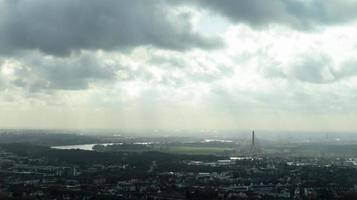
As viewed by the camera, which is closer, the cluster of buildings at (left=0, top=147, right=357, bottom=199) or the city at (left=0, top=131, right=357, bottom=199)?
the cluster of buildings at (left=0, top=147, right=357, bottom=199)

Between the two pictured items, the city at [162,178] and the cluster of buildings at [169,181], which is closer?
the cluster of buildings at [169,181]

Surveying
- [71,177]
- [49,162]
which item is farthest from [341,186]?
[49,162]

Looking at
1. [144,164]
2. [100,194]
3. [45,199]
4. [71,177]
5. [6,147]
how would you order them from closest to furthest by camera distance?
[45,199], [100,194], [71,177], [144,164], [6,147]

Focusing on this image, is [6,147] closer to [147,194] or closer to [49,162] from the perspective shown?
[49,162]

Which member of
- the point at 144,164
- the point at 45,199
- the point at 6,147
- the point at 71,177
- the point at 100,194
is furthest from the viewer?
the point at 6,147

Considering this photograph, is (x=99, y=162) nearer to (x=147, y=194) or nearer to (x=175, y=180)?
(x=175, y=180)

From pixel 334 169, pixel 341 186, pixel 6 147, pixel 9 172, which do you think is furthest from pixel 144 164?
pixel 6 147

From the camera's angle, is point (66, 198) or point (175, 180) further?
point (175, 180)

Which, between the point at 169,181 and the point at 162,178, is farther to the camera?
the point at 162,178

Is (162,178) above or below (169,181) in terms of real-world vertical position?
above
